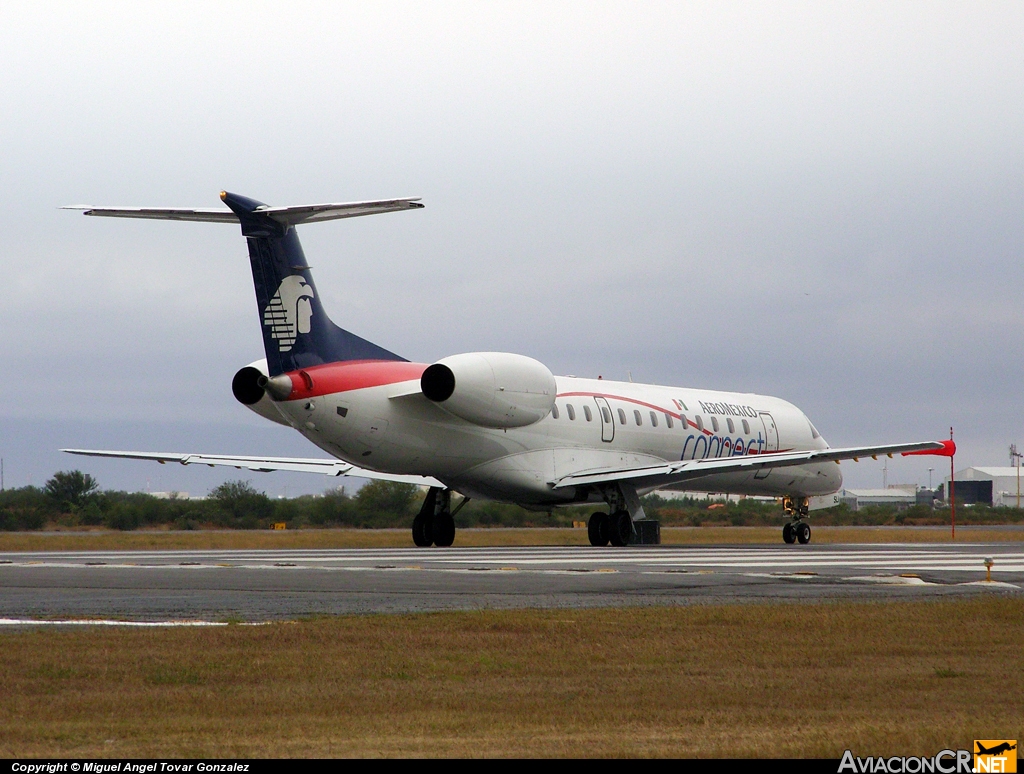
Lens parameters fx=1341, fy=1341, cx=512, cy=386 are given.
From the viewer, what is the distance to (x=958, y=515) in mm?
70000

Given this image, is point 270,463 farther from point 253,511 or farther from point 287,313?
point 253,511

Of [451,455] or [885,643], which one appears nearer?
[885,643]

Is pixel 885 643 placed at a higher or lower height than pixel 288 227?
lower

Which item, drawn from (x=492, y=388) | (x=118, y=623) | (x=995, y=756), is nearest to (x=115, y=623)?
(x=118, y=623)

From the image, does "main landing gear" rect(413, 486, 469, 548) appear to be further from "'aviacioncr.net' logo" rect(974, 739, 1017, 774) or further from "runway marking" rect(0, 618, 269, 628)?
"'aviacioncr.net' logo" rect(974, 739, 1017, 774)

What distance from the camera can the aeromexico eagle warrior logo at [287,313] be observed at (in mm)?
26047

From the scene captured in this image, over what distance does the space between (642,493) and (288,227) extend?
12.4 m

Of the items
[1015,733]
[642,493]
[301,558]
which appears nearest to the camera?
[1015,733]

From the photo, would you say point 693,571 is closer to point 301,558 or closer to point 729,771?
point 301,558

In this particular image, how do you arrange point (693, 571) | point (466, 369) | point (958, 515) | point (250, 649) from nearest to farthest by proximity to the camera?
1. point (250, 649)
2. point (693, 571)
3. point (466, 369)
4. point (958, 515)

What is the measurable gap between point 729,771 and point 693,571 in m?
14.2

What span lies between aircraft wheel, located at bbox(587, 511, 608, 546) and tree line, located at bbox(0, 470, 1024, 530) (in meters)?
18.0

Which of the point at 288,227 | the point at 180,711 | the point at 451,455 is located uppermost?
the point at 288,227

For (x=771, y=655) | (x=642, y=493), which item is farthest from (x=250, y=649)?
(x=642, y=493)
